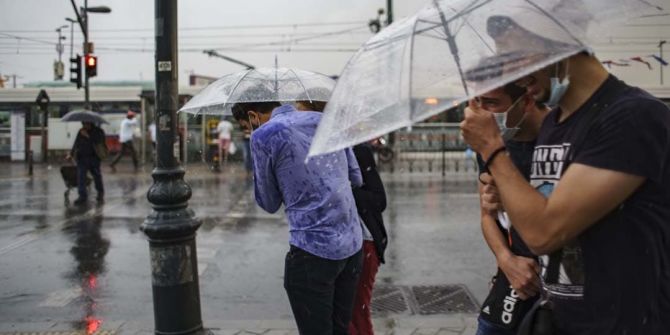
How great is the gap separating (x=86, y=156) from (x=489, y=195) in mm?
11427

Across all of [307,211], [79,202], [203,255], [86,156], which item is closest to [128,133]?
[86,156]

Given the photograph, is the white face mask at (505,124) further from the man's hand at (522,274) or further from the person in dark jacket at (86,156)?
the person in dark jacket at (86,156)

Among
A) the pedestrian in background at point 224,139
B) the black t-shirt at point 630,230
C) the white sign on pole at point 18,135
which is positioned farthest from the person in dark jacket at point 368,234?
the white sign on pole at point 18,135

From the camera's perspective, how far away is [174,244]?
403 centimetres

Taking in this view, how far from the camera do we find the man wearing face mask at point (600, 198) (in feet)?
5.22

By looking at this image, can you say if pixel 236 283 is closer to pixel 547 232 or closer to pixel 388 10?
pixel 547 232

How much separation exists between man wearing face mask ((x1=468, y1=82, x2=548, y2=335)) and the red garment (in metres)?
1.17

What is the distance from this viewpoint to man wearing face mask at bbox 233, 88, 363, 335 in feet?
9.16

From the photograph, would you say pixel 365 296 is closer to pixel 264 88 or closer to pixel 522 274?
pixel 264 88

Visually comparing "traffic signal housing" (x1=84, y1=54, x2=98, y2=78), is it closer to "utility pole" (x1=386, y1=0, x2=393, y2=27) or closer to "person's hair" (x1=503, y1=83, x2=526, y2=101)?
"utility pole" (x1=386, y1=0, x2=393, y2=27)

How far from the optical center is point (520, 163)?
2.31 m

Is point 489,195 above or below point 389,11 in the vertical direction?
below

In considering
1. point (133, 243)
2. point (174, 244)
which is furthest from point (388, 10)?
point (174, 244)

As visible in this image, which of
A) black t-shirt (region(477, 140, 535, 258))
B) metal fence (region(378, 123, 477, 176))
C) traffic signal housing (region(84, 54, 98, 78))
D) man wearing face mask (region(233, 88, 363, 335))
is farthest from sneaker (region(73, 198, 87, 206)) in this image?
metal fence (region(378, 123, 477, 176))
